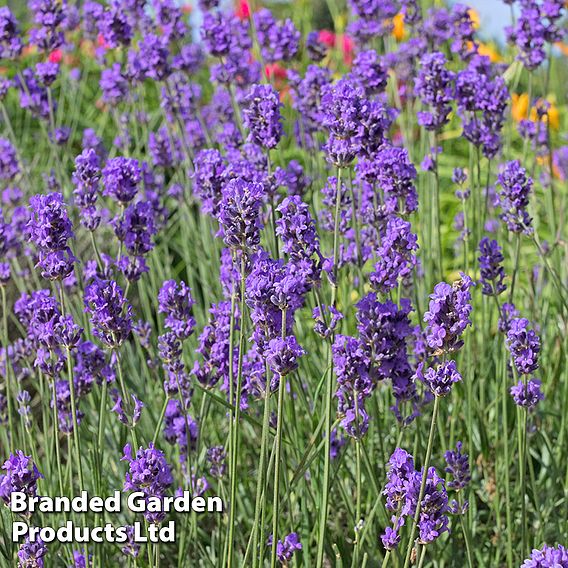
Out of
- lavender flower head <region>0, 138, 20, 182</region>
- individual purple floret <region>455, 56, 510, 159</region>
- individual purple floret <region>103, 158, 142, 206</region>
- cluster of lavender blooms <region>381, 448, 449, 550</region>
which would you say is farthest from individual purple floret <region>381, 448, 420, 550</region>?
lavender flower head <region>0, 138, 20, 182</region>

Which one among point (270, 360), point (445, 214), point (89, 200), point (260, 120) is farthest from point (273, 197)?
point (445, 214)

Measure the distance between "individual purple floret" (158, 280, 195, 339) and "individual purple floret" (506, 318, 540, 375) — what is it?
0.74 metres

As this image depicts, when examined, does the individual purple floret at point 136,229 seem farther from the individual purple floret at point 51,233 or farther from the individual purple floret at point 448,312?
the individual purple floret at point 448,312

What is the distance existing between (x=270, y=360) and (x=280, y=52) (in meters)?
1.93

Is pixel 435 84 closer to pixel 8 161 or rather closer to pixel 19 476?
pixel 19 476

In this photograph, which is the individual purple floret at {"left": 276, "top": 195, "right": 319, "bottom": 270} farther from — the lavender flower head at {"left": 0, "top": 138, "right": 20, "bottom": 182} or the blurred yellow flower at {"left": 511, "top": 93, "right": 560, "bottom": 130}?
the blurred yellow flower at {"left": 511, "top": 93, "right": 560, "bottom": 130}

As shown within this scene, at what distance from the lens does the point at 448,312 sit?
172 cm

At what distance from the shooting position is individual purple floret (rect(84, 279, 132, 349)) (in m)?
1.94

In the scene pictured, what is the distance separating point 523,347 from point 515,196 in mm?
549

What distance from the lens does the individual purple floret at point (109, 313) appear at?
194 cm

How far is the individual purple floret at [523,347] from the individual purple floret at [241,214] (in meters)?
0.62

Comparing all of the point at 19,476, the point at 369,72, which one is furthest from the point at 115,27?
the point at 19,476

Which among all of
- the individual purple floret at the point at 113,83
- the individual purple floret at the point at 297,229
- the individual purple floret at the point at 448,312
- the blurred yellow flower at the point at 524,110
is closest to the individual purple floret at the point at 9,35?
the individual purple floret at the point at 113,83

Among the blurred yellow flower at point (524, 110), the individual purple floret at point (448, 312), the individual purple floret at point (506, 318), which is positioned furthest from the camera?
the blurred yellow flower at point (524, 110)
